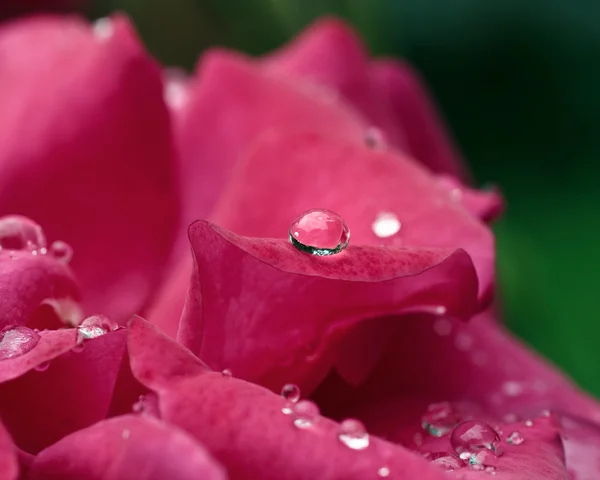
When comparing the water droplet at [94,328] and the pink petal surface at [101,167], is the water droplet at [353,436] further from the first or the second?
the pink petal surface at [101,167]

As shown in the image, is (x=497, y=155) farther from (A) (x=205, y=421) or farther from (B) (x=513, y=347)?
(A) (x=205, y=421)

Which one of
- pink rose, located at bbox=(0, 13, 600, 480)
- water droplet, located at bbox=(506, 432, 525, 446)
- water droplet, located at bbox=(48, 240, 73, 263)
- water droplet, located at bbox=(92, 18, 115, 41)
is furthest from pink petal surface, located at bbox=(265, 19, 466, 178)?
water droplet, located at bbox=(506, 432, 525, 446)

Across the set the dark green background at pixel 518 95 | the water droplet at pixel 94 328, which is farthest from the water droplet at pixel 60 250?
the dark green background at pixel 518 95

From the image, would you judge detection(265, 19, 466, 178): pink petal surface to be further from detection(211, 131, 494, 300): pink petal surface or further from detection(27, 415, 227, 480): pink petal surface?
detection(27, 415, 227, 480): pink petal surface

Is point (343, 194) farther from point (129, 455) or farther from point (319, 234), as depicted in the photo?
point (129, 455)

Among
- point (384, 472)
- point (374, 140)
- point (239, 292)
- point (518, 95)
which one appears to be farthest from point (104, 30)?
point (518, 95)

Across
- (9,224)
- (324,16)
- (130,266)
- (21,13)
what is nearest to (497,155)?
(324,16)
